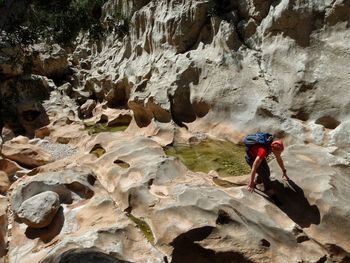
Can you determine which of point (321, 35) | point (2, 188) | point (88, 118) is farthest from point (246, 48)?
point (88, 118)

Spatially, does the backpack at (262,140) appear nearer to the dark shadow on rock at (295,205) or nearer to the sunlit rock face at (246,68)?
the dark shadow on rock at (295,205)

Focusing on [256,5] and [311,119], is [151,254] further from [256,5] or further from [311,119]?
[256,5]

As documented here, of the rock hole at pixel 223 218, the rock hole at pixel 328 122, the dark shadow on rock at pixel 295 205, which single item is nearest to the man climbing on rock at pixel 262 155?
the dark shadow on rock at pixel 295 205

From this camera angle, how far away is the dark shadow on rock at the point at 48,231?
8906 millimetres

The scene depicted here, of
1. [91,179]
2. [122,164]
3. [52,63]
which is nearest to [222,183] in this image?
[122,164]

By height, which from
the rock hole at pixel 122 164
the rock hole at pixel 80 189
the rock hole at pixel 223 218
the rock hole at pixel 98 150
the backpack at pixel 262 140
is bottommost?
the rock hole at pixel 98 150

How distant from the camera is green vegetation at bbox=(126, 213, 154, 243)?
27.1ft

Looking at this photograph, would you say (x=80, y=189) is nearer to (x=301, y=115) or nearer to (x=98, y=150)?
(x=98, y=150)

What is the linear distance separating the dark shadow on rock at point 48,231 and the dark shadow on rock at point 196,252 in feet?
9.41

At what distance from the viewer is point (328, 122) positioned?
1128 centimetres

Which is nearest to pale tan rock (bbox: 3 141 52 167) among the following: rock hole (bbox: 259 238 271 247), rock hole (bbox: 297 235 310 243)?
rock hole (bbox: 259 238 271 247)

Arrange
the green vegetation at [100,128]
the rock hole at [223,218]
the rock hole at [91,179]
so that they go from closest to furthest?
the rock hole at [223,218] → the rock hole at [91,179] → the green vegetation at [100,128]

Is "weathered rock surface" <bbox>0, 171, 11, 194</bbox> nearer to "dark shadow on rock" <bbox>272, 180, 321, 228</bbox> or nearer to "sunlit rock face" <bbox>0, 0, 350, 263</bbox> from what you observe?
"sunlit rock face" <bbox>0, 0, 350, 263</bbox>

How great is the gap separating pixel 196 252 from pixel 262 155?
2348 millimetres
